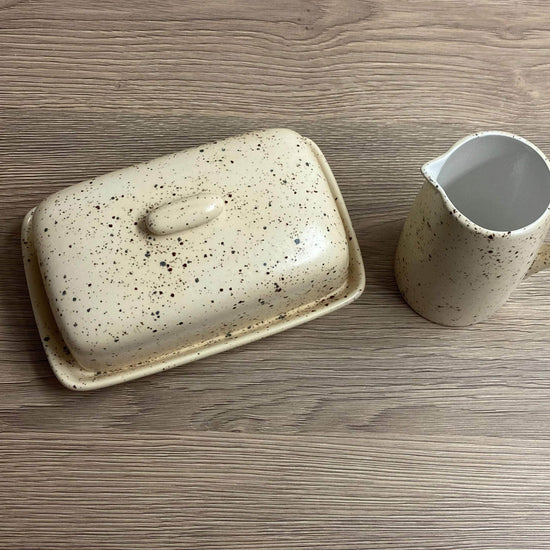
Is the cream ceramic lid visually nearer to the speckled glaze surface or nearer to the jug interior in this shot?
the speckled glaze surface

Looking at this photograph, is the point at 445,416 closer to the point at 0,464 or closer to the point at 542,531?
the point at 542,531

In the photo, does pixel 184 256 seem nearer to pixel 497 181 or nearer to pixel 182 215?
pixel 182 215

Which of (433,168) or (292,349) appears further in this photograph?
(292,349)

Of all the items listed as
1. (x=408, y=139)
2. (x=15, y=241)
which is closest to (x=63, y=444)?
(x=15, y=241)

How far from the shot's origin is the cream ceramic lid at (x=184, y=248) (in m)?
0.59

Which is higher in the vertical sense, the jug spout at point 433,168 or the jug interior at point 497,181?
the jug spout at point 433,168

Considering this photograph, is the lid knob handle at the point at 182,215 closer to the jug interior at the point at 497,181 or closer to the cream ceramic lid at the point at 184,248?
the cream ceramic lid at the point at 184,248

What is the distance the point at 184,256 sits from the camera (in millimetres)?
596

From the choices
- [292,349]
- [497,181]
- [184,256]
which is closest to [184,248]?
[184,256]

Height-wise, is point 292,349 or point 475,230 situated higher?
point 475,230

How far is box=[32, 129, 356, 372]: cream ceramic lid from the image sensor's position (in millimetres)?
590

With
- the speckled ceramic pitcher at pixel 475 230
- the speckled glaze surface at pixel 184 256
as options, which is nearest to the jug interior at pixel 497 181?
the speckled ceramic pitcher at pixel 475 230

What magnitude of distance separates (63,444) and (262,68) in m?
0.45

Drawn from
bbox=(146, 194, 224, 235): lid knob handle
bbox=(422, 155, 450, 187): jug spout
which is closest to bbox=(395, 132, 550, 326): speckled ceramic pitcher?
bbox=(422, 155, 450, 187): jug spout
